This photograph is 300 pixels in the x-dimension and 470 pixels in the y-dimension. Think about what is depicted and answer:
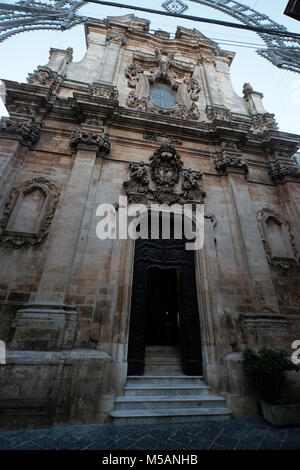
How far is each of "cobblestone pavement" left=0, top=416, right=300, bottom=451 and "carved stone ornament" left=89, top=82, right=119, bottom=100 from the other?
10.0 m

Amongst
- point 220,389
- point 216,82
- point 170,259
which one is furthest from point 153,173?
point 216,82

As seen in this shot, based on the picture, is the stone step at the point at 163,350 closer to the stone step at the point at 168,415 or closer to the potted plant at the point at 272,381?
the stone step at the point at 168,415

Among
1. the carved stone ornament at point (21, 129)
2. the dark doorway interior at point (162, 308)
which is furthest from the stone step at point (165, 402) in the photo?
the carved stone ornament at point (21, 129)

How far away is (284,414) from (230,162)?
7351 millimetres

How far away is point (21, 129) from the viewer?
684cm

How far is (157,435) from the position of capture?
349cm

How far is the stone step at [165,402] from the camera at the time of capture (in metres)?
4.31

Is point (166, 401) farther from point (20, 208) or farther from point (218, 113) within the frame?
point (218, 113)

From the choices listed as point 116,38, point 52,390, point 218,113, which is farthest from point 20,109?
point 52,390

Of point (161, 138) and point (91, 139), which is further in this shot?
point (161, 138)

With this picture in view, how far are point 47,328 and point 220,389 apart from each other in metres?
4.16

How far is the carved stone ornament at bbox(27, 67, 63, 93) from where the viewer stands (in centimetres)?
836

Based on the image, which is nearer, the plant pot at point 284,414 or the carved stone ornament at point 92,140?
the plant pot at point 284,414

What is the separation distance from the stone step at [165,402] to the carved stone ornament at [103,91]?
9.78m
